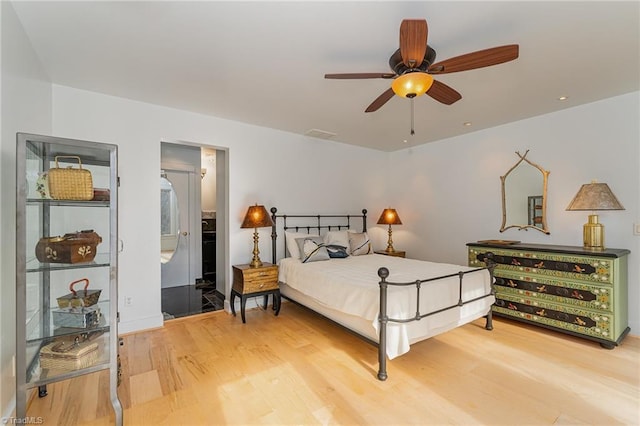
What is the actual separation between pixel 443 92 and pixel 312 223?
2944mm

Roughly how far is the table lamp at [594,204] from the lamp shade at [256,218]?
3.57m

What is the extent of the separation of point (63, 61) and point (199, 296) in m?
3.45

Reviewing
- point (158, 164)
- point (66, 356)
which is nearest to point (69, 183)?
point (66, 356)

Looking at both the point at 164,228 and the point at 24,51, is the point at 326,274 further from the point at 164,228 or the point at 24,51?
the point at 164,228

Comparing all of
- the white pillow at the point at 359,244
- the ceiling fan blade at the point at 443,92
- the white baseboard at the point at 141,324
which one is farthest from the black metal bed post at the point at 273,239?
the ceiling fan blade at the point at 443,92

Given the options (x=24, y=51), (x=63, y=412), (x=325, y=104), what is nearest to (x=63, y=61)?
(x=24, y=51)

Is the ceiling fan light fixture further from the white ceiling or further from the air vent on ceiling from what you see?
the air vent on ceiling

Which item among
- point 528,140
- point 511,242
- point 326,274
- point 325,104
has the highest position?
point 325,104

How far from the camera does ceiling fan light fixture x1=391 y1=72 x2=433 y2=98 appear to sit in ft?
6.25

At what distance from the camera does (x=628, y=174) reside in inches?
123

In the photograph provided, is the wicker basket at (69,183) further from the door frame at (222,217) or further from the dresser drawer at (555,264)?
the dresser drawer at (555,264)

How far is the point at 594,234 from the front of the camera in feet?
10.3

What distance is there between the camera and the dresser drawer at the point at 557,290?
2.86 m

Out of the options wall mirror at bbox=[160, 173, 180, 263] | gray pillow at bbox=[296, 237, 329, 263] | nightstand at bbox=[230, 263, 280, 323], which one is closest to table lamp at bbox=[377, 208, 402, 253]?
gray pillow at bbox=[296, 237, 329, 263]
